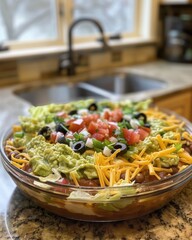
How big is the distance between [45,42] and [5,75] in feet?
1.39

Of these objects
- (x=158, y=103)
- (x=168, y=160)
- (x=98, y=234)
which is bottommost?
(x=158, y=103)

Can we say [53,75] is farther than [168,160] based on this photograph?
Yes

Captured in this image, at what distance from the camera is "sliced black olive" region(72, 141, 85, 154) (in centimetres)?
70

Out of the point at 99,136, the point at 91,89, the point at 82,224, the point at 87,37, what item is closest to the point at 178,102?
the point at 91,89

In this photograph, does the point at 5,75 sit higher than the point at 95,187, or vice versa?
the point at 95,187

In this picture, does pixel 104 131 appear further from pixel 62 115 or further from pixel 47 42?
pixel 47 42

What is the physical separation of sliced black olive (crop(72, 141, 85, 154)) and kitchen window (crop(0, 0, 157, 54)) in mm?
1406

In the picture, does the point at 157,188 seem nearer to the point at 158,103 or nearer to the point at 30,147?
the point at 30,147

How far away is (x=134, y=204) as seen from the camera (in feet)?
1.94

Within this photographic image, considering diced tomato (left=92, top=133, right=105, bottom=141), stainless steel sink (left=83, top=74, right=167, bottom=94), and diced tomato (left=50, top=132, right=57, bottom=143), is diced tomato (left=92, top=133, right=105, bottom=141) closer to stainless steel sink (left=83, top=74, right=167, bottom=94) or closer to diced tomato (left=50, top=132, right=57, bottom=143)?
diced tomato (left=50, top=132, right=57, bottom=143)

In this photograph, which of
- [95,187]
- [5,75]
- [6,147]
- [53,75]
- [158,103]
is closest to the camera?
[95,187]

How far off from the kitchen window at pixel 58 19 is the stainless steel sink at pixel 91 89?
0.38 meters

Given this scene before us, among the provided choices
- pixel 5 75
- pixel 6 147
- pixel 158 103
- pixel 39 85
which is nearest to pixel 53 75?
pixel 39 85

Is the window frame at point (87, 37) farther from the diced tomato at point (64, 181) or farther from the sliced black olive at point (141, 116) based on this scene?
the diced tomato at point (64, 181)
